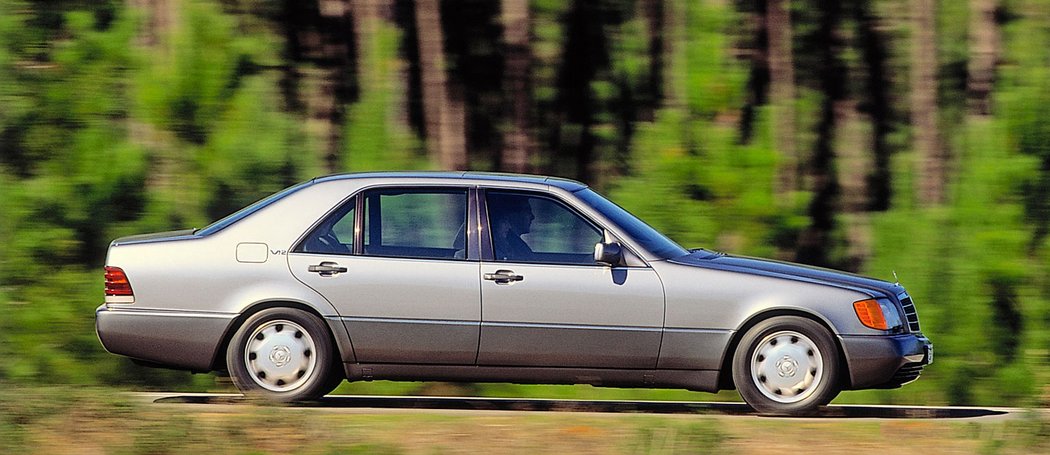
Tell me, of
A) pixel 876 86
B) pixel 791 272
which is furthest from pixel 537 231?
pixel 876 86

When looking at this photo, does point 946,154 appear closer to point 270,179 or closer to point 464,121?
point 464,121

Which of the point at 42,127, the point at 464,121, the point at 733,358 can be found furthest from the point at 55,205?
the point at 733,358

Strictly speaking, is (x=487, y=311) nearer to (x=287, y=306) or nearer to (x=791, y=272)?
(x=287, y=306)

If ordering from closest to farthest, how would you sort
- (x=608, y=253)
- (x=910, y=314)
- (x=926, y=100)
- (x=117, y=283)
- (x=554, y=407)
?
(x=608, y=253), (x=117, y=283), (x=554, y=407), (x=910, y=314), (x=926, y=100)

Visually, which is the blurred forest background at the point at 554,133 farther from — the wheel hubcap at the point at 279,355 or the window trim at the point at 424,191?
the window trim at the point at 424,191

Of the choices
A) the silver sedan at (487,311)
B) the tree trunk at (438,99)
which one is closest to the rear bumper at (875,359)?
the silver sedan at (487,311)

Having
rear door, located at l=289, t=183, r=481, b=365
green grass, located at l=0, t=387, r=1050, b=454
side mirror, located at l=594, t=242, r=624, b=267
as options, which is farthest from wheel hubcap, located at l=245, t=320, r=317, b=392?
side mirror, located at l=594, t=242, r=624, b=267

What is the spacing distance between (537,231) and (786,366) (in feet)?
5.44

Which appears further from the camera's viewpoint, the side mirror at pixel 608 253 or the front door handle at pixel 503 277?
the front door handle at pixel 503 277

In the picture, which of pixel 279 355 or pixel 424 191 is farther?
pixel 424 191

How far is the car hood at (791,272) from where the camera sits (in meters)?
8.66

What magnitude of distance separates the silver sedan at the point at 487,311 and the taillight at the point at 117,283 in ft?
0.04

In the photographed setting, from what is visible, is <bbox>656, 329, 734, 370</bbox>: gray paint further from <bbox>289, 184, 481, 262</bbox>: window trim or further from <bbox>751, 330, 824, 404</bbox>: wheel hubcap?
<bbox>289, 184, 481, 262</bbox>: window trim

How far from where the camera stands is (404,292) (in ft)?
28.2
